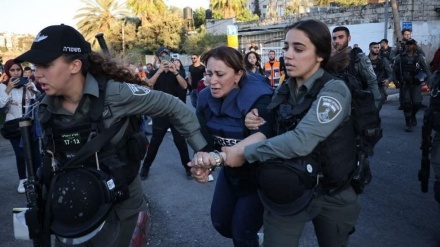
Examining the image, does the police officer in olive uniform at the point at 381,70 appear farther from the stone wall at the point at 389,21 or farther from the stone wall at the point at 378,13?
the stone wall at the point at 378,13

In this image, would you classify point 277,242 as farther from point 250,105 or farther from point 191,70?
point 191,70

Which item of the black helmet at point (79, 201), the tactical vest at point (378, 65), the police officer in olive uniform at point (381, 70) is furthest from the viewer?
the tactical vest at point (378, 65)

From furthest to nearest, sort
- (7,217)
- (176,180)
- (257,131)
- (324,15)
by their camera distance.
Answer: (324,15)
(176,180)
(7,217)
(257,131)

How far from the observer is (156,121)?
5.89 meters

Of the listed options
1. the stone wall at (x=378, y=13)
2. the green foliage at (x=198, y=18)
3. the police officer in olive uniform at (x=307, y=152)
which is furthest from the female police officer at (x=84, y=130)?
the green foliage at (x=198, y=18)

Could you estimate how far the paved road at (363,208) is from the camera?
3744 mm

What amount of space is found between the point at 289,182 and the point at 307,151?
0.60 ft

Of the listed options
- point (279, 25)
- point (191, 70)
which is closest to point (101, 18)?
point (279, 25)

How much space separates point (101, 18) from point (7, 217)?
35.7 meters

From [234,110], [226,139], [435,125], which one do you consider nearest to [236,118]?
[234,110]

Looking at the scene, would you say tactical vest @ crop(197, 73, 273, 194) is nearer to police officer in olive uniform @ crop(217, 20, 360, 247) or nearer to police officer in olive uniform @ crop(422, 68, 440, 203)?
police officer in olive uniform @ crop(217, 20, 360, 247)

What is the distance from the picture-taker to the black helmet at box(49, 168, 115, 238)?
78.5 inches

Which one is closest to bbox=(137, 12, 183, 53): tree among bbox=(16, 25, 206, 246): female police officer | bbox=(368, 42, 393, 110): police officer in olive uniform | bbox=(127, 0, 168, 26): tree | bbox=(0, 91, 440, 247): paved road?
bbox=(127, 0, 168, 26): tree

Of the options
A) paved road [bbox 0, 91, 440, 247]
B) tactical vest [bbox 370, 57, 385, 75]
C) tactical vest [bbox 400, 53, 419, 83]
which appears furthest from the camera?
tactical vest [bbox 400, 53, 419, 83]
